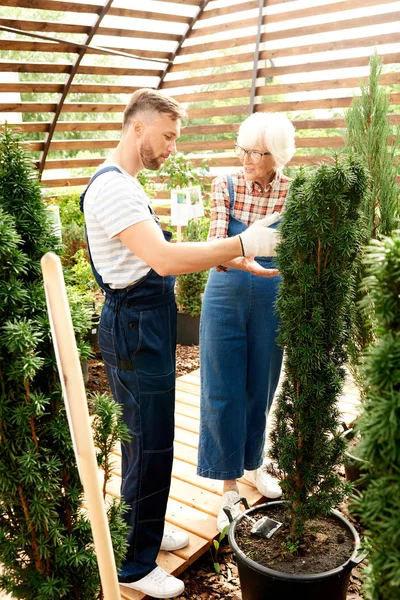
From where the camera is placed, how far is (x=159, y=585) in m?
1.93

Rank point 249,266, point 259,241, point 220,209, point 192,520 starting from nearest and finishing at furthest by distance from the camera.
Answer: point 259,241
point 249,266
point 220,209
point 192,520

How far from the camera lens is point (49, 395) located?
1186 mm

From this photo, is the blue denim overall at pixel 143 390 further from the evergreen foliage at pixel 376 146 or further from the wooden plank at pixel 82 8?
the wooden plank at pixel 82 8

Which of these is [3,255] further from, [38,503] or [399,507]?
[399,507]

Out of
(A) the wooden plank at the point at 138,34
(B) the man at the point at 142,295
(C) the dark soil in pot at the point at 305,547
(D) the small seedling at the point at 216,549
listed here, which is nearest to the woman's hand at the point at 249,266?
(B) the man at the point at 142,295

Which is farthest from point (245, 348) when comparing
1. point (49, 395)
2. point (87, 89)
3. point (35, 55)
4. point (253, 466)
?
point (35, 55)

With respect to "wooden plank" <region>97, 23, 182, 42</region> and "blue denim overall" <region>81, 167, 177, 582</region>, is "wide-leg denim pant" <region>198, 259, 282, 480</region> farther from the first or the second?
"wooden plank" <region>97, 23, 182, 42</region>

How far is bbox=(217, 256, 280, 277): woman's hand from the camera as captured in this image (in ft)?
6.86

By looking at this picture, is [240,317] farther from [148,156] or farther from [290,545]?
[290,545]

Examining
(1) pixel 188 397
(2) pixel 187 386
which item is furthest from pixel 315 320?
(2) pixel 187 386

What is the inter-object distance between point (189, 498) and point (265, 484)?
14.6 inches

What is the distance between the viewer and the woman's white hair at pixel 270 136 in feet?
6.90

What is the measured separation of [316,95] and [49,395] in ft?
19.3

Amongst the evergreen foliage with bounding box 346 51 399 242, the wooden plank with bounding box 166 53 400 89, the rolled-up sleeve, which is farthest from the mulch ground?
the wooden plank with bounding box 166 53 400 89
